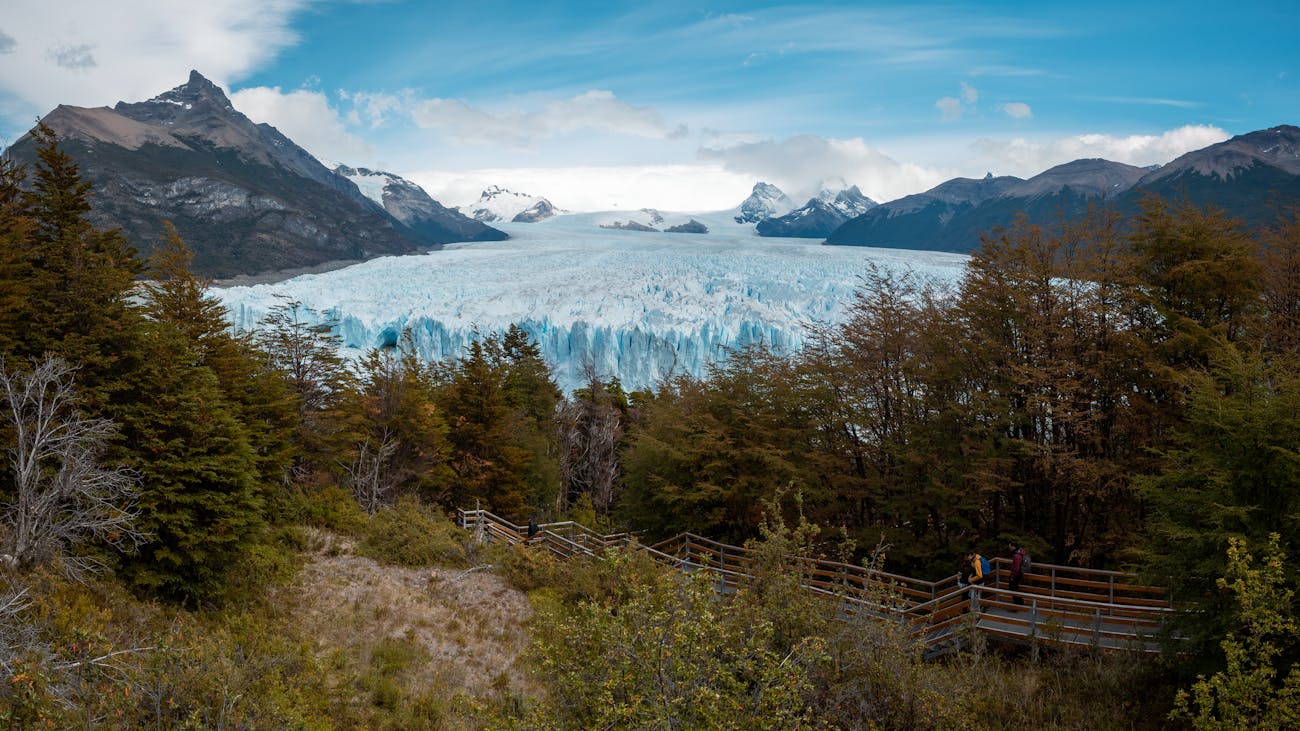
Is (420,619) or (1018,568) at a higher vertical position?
(1018,568)

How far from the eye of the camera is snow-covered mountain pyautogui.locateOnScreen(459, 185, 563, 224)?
6156 inches

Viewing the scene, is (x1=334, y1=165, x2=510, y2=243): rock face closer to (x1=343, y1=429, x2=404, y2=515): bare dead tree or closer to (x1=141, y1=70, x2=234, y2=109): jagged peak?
(x1=141, y1=70, x2=234, y2=109): jagged peak

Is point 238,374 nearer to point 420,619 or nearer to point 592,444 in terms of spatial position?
point 420,619

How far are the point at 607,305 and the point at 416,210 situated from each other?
93.7 metres

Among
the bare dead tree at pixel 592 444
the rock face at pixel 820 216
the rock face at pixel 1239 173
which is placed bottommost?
the bare dead tree at pixel 592 444

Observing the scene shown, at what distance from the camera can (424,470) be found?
22.1 meters

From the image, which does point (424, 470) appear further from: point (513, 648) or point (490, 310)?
point (490, 310)

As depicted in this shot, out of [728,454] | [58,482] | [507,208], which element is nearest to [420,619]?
[58,482]

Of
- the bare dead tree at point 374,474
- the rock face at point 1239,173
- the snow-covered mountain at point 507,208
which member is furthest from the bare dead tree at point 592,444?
the snow-covered mountain at point 507,208

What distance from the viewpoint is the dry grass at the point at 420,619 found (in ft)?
34.5

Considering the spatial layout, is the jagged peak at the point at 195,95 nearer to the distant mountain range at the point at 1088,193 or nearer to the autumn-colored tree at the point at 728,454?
the distant mountain range at the point at 1088,193

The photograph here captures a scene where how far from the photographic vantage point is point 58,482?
8.57 m

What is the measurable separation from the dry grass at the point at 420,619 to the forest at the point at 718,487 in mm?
386

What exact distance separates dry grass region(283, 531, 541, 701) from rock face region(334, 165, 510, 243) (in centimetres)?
9652
